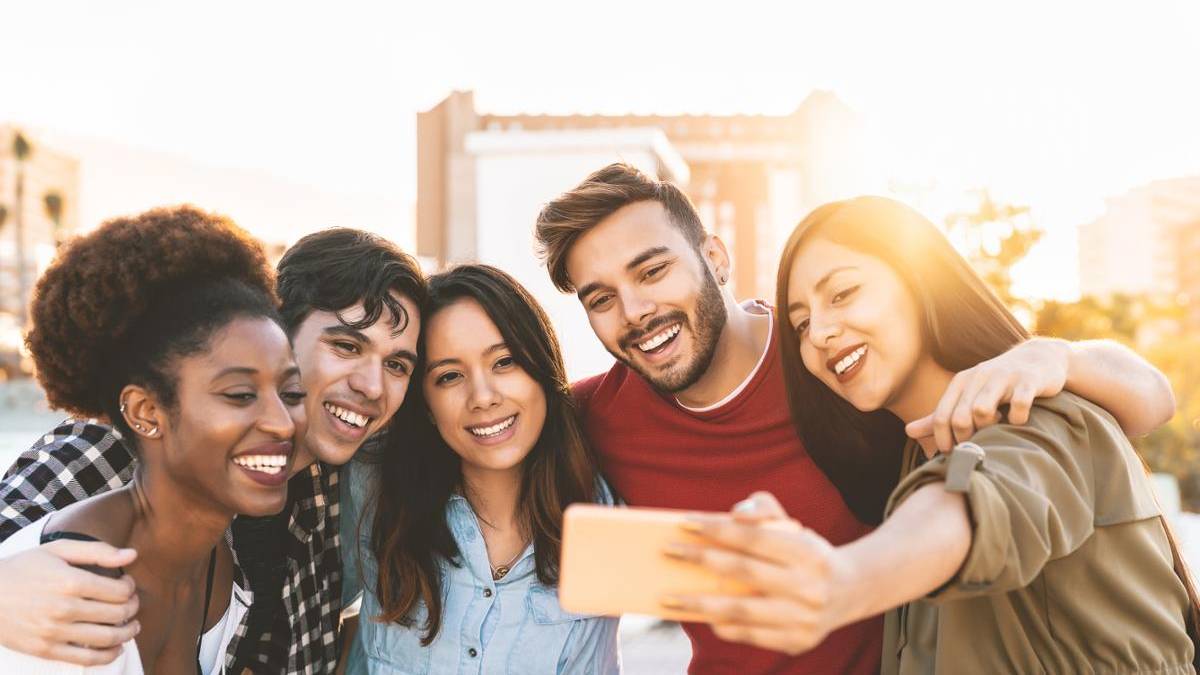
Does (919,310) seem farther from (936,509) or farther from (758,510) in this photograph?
(758,510)

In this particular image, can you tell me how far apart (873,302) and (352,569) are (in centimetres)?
208

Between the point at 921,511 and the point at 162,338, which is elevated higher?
the point at 162,338

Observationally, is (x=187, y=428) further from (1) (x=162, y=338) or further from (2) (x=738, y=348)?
(2) (x=738, y=348)

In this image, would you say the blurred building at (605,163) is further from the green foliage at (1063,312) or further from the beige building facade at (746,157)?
the green foliage at (1063,312)

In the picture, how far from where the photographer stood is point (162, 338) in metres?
2.31

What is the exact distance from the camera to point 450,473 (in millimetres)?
3574

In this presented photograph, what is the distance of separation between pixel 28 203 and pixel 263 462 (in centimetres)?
7577

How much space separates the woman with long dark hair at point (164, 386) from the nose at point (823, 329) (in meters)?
1.35

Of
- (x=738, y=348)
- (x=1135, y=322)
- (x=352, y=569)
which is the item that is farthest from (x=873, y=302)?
(x=1135, y=322)

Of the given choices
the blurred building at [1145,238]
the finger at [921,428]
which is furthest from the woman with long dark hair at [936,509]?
the blurred building at [1145,238]

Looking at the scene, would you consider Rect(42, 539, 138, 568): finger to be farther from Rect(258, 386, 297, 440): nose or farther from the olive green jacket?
the olive green jacket

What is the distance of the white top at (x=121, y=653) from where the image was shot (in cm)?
203

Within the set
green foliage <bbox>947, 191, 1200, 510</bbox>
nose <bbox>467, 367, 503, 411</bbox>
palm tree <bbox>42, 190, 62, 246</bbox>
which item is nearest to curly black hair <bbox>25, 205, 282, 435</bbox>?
nose <bbox>467, 367, 503, 411</bbox>

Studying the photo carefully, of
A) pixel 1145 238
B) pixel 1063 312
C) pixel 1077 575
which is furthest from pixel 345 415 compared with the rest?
pixel 1145 238
